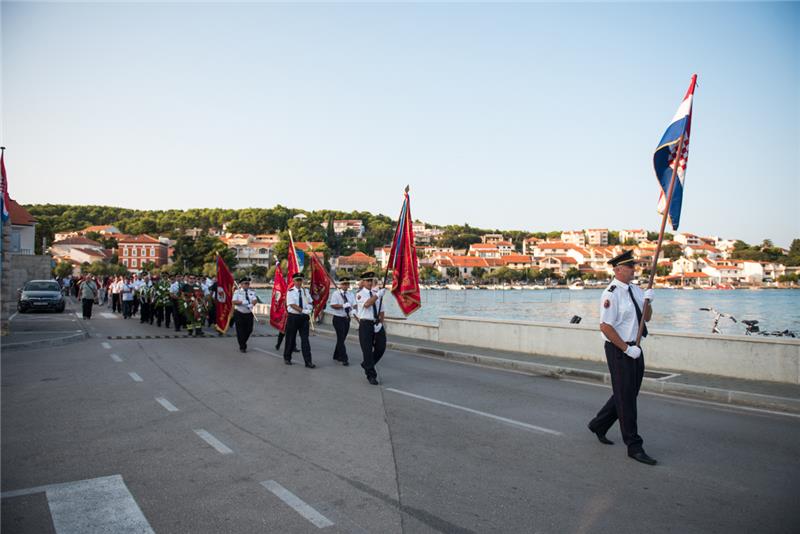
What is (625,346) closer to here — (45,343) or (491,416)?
(491,416)

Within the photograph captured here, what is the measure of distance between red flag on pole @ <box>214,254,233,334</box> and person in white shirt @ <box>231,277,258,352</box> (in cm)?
321

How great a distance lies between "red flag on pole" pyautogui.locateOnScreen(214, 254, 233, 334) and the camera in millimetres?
18578

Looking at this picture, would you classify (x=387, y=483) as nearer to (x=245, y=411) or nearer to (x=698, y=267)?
(x=245, y=411)

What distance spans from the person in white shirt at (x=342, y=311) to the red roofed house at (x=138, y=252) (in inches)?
5619

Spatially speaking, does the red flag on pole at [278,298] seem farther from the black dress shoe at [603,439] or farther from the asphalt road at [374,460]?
the black dress shoe at [603,439]

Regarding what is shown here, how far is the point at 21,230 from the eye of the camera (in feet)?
181

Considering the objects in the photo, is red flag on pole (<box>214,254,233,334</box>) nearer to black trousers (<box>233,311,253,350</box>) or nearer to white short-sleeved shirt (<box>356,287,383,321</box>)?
black trousers (<box>233,311,253,350</box>)

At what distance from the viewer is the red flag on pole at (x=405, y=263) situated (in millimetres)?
11586

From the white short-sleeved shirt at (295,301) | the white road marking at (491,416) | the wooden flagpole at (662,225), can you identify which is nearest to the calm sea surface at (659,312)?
the white short-sleeved shirt at (295,301)

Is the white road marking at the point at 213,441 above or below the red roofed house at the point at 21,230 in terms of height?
below

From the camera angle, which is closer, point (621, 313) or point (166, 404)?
point (621, 313)

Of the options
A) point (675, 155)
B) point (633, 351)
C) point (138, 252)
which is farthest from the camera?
point (138, 252)

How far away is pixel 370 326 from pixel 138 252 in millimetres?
148778

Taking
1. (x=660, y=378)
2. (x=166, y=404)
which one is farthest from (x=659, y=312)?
(x=166, y=404)
